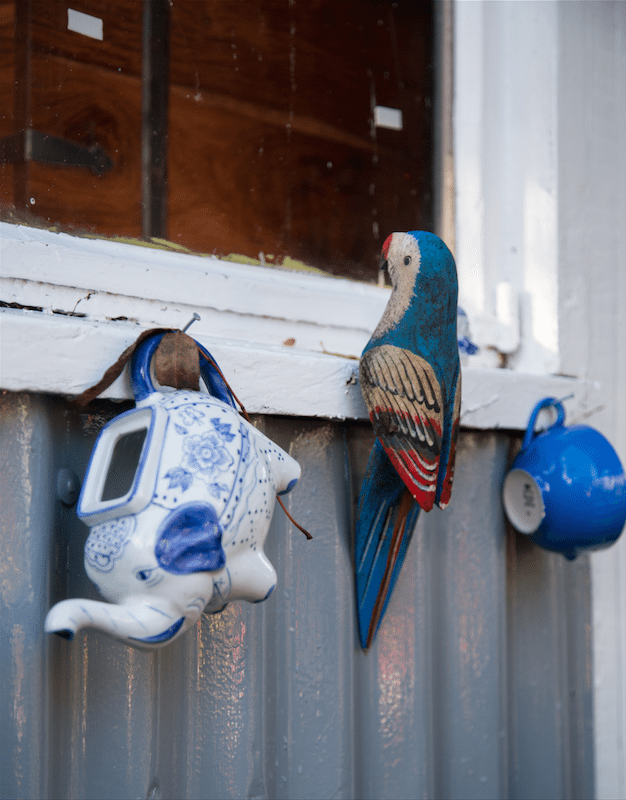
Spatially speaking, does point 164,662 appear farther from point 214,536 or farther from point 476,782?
point 476,782

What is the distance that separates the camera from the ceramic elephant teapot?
489 millimetres

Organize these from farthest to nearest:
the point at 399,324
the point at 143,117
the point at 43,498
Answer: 1. the point at 143,117
2. the point at 399,324
3. the point at 43,498

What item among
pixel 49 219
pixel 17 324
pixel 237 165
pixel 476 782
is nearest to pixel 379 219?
pixel 237 165

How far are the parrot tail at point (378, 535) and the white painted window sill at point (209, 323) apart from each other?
0.08 m

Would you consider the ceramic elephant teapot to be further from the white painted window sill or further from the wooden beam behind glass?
the wooden beam behind glass

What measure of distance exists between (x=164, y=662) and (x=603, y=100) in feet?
3.29

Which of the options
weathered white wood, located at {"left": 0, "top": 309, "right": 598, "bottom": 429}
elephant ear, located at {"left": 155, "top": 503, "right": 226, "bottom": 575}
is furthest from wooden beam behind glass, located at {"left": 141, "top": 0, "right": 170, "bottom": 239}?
elephant ear, located at {"left": 155, "top": 503, "right": 226, "bottom": 575}

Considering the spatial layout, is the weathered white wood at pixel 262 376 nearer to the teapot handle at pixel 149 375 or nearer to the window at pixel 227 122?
the teapot handle at pixel 149 375

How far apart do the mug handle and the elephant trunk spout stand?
57cm

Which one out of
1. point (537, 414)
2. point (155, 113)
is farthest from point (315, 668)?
point (155, 113)

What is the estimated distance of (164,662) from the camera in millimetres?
673

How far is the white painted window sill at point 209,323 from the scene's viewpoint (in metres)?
0.61

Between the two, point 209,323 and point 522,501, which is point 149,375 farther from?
point 522,501

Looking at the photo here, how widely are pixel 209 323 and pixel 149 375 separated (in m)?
0.21
